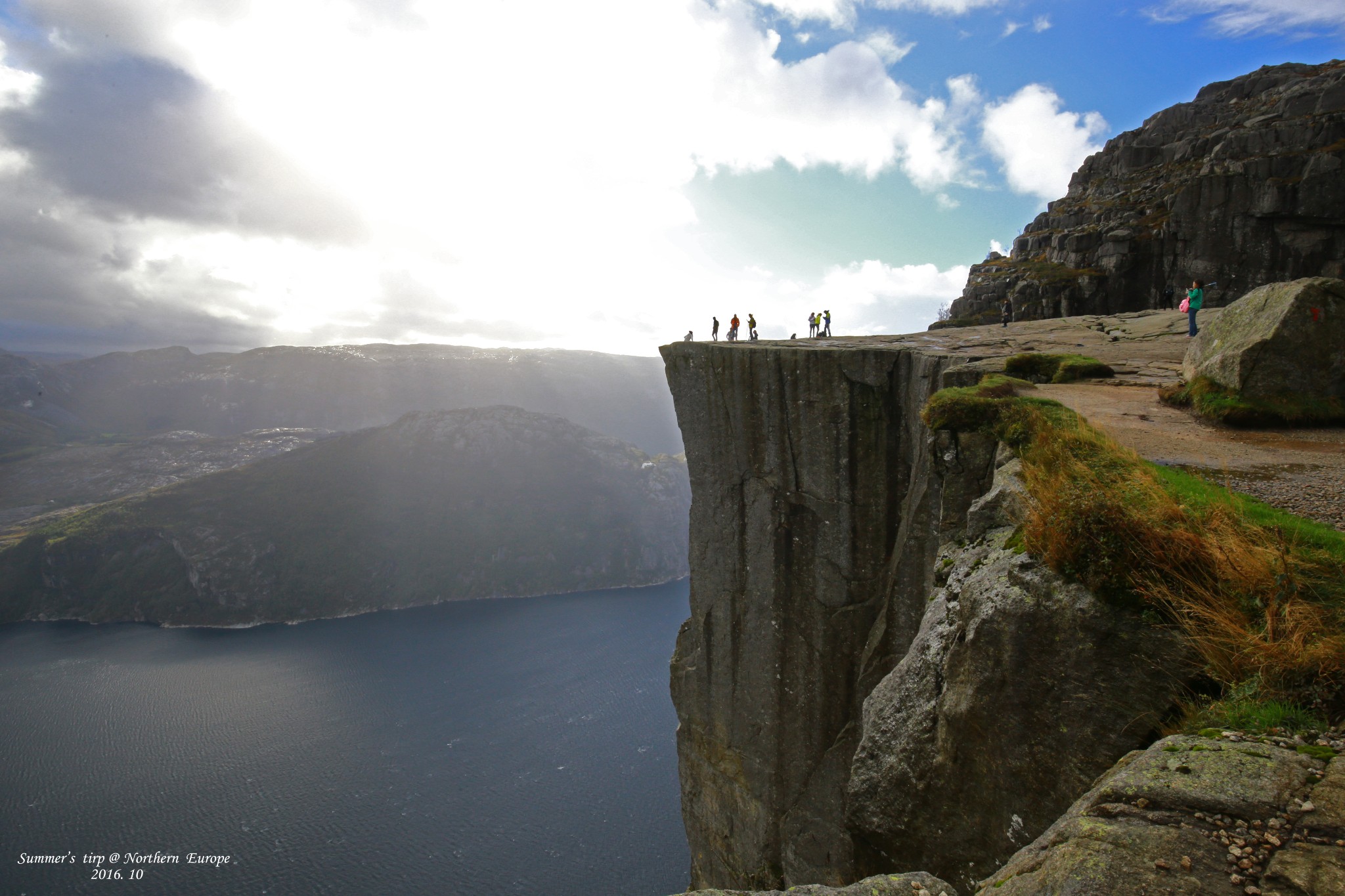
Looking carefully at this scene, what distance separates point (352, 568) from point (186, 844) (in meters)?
117

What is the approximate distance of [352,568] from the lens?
553ft

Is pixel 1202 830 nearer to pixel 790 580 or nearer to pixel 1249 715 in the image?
pixel 1249 715

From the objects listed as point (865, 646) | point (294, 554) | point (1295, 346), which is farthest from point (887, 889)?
point (294, 554)

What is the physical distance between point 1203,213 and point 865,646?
30.2 meters

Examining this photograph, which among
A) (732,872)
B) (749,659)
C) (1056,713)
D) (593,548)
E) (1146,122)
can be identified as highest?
(1146,122)

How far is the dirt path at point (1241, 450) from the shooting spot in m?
8.08

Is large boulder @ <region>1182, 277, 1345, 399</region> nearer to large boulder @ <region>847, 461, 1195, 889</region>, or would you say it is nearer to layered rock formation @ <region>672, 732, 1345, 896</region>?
large boulder @ <region>847, 461, 1195, 889</region>

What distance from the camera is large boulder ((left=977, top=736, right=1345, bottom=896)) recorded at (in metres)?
3.42

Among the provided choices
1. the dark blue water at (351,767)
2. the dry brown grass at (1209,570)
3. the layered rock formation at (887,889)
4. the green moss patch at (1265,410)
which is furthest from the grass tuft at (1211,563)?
the dark blue water at (351,767)

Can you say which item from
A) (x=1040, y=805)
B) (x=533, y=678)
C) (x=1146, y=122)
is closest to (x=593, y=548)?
(x=533, y=678)

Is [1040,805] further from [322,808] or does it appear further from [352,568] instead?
[352,568]

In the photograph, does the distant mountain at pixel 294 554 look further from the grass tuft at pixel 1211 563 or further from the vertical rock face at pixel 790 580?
the grass tuft at pixel 1211 563

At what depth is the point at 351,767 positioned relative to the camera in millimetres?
72938

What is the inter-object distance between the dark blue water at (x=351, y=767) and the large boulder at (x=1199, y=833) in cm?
5853
